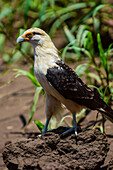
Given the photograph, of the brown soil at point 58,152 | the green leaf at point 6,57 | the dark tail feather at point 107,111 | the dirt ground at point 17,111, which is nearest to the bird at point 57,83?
the dark tail feather at point 107,111

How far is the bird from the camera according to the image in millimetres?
3188

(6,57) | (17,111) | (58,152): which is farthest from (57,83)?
(6,57)

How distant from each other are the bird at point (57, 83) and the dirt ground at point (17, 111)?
732 millimetres

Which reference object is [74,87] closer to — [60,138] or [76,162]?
[60,138]

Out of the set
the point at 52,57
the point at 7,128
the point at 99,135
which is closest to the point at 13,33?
the point at 7,128

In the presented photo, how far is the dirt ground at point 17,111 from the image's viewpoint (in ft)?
14.7

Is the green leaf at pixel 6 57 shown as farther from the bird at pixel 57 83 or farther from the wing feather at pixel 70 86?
the wing feather at pixel 70 86

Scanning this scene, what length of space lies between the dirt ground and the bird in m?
0.73

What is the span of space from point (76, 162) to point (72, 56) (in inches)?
169

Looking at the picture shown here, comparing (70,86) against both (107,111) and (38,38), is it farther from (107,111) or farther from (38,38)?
(38,38)

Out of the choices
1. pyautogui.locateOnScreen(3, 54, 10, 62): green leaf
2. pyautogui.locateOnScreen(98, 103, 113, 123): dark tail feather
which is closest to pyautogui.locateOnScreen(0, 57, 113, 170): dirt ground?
pyautogui.locateOnScreen(98, 103, 113, 123): dark tail feather

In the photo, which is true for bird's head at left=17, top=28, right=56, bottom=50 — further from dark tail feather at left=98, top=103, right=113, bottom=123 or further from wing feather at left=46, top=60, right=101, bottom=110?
dark tail feather at left=98, top=103, right=113, bottom=123

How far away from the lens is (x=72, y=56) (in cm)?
694

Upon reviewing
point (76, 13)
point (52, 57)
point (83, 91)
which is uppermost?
point (76, 13)
